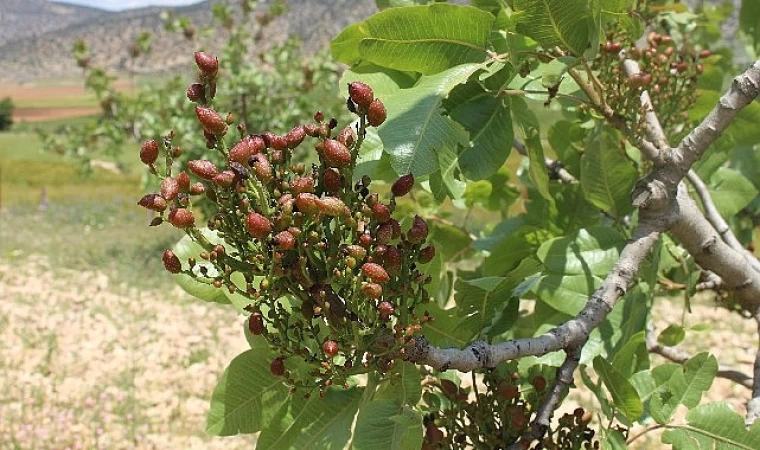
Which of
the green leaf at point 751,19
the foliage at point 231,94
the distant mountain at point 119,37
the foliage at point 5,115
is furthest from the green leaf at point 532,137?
the distant mountain at point 119,37

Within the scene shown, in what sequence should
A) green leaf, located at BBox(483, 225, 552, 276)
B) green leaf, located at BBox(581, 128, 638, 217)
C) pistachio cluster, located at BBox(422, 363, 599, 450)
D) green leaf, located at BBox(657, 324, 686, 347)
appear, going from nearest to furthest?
1. pistachio cluster, located at BBox(422, 363, 599, 450)
2. green leaf, located at BBox(581, 128, 638, 217)
3. green leaf, located at BBox(483, 225, 552, 276)
4. green leaf, located at BBox(657, 324, 686, 347)

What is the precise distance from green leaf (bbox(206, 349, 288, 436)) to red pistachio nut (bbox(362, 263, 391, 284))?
1.43 feet

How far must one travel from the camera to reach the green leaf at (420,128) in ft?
3.16

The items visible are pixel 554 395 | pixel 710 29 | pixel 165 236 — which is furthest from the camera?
pixel 165 236

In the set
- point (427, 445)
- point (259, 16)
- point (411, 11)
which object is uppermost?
point (411, 11)

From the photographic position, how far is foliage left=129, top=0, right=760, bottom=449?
895 mm

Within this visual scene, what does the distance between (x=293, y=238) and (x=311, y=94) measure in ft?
35.8

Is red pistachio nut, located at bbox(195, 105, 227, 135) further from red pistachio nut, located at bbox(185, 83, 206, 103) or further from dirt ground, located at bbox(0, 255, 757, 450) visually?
dirt ground, located at bbox(0, 255, 757, 450)

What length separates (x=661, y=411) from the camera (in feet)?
4.27

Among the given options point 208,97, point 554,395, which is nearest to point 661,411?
point 554,395

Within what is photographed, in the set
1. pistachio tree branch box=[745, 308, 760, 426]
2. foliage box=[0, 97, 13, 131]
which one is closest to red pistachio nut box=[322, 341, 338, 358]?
pistachio tree branch box=[745, 308, 760, 426]

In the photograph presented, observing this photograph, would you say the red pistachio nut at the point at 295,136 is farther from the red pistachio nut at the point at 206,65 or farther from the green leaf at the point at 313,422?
the green leaf at the point at 313,422

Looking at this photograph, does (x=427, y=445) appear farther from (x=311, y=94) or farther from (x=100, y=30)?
(x=100, y=30)

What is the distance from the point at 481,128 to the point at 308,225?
0.46m
